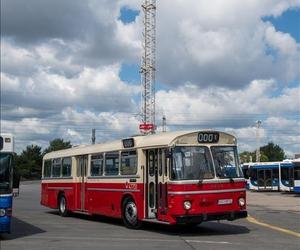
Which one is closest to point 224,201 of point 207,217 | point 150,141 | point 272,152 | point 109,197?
point 207,217

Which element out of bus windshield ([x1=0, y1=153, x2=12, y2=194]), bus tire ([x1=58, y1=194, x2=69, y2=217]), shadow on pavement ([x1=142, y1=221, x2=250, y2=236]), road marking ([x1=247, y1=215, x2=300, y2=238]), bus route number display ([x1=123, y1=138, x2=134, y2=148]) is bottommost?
road marking ([x1=247, y1=215, x2=300, y2=238])

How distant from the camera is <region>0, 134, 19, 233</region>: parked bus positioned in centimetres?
1321

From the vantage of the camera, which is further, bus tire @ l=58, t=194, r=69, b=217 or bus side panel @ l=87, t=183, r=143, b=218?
bus tire @ l=58, t=194, r=69, b=217

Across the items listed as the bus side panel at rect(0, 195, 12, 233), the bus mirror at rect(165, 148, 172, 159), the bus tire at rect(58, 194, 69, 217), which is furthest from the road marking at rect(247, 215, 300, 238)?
the bus side panel at rect(0, 195, 12, 233)

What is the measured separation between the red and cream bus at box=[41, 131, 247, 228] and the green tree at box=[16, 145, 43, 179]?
96.9 meters

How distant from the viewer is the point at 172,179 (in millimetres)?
14836

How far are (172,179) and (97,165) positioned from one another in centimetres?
527

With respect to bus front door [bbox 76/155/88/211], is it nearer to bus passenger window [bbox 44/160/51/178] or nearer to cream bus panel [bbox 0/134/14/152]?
bus passenger window [bbox 44/160/51/178]

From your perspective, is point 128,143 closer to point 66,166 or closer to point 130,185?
point 130,185

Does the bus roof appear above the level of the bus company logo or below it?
above

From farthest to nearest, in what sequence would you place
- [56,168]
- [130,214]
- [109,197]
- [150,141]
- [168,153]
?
1. [56,168]
2. [109,197]
3. [130,214]
4. [150,141]
5. [168,153]

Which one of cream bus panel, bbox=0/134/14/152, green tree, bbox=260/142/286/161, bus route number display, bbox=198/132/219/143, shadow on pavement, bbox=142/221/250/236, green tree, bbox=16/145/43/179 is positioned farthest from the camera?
green tree, bbox=260/142/286/161

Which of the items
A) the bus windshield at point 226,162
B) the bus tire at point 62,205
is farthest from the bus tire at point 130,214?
the bus tire at point 62,205

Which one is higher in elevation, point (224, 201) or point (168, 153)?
point (168, 153)
